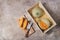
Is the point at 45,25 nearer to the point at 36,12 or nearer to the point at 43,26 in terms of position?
the point at 43,26

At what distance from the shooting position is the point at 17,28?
1764 millimetres

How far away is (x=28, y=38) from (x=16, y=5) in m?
0.27

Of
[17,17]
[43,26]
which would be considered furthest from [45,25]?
[17,17]

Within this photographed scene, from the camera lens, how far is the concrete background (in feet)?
5.74

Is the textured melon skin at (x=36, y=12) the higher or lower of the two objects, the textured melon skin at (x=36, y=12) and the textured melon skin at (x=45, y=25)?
the higher

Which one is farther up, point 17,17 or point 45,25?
point 17,17

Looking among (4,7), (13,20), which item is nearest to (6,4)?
(4,7)

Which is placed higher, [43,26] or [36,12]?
[36,12]

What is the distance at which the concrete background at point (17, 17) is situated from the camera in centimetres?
175

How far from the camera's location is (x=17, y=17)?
1.78 meters

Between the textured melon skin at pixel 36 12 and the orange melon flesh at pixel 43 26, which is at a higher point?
the textured melon skin at pixel 36 12

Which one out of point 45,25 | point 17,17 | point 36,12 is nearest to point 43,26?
point 45,25

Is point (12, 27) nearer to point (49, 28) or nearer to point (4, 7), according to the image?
point (4, 7)

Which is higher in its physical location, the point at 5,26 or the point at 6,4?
the point at 6,4
